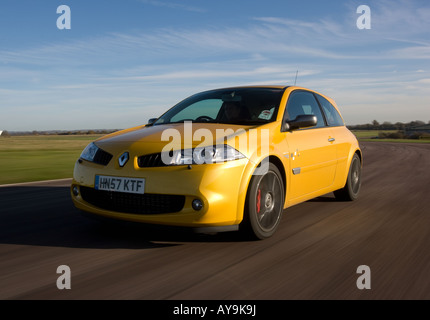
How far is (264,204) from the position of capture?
14.7ft

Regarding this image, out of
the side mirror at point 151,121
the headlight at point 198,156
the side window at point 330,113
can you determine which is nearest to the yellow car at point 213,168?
the headlight at point 198,156

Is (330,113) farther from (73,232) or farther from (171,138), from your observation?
(73,232)

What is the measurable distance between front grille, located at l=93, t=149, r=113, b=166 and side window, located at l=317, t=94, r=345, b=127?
3.30 metres

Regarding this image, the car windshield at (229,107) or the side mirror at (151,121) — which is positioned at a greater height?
the car windshield at (229,107)

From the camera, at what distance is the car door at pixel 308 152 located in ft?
16.5

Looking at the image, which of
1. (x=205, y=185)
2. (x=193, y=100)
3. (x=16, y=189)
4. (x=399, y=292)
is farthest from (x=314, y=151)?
(x=16, y=189)

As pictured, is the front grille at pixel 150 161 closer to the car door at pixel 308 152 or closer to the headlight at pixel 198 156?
the headlight at pixel 198 156

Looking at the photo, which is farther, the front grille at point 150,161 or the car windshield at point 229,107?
the car windshield at point 229,107

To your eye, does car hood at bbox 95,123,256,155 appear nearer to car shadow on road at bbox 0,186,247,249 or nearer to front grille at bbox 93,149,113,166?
front grille at bbox 93,149,113,166

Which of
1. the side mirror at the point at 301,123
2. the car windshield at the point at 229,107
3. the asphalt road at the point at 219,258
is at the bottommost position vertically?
the asphalt road at the point at 219,258

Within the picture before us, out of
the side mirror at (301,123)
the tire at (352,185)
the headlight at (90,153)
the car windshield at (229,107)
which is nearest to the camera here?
the headlight at (90,153)

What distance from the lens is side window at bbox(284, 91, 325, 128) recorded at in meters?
5.37

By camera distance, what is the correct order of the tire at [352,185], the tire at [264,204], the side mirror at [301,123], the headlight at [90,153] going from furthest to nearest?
the tire at [352,185] → the side mirror at [301,123] → the headlight at [90,153] → the tire at [264,204]

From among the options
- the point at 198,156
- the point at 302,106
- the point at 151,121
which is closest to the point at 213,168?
the point at 198,156
